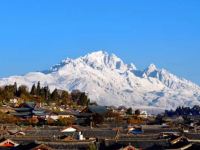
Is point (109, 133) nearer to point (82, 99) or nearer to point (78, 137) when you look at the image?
point (78, 137)

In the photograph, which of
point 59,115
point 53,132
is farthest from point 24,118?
point 53,132

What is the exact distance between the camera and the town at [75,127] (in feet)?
137

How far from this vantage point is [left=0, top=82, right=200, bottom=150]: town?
1639 inches

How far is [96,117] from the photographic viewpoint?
3282 inches

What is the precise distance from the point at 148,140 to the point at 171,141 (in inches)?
82.1

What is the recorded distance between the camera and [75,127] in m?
60.9

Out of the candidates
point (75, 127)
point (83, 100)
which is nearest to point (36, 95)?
point (83, 100)

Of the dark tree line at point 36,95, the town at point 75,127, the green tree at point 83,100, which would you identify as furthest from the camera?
the green tree at point 83,100

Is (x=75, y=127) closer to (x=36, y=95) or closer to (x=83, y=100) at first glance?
(x=36, y=95)

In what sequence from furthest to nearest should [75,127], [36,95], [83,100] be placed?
[83,100] → [36,95] → [75,127]

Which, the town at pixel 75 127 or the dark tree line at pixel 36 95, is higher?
the dark tree line at pixel 36 95

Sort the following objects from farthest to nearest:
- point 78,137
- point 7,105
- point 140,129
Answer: point 7,105 < point 140,129 < point 78,137

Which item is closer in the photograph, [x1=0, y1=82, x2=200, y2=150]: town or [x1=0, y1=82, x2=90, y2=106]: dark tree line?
[x1=0, y1=82, x2=200, y2=150]: town

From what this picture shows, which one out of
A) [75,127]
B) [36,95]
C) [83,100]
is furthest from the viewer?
[83,100]
